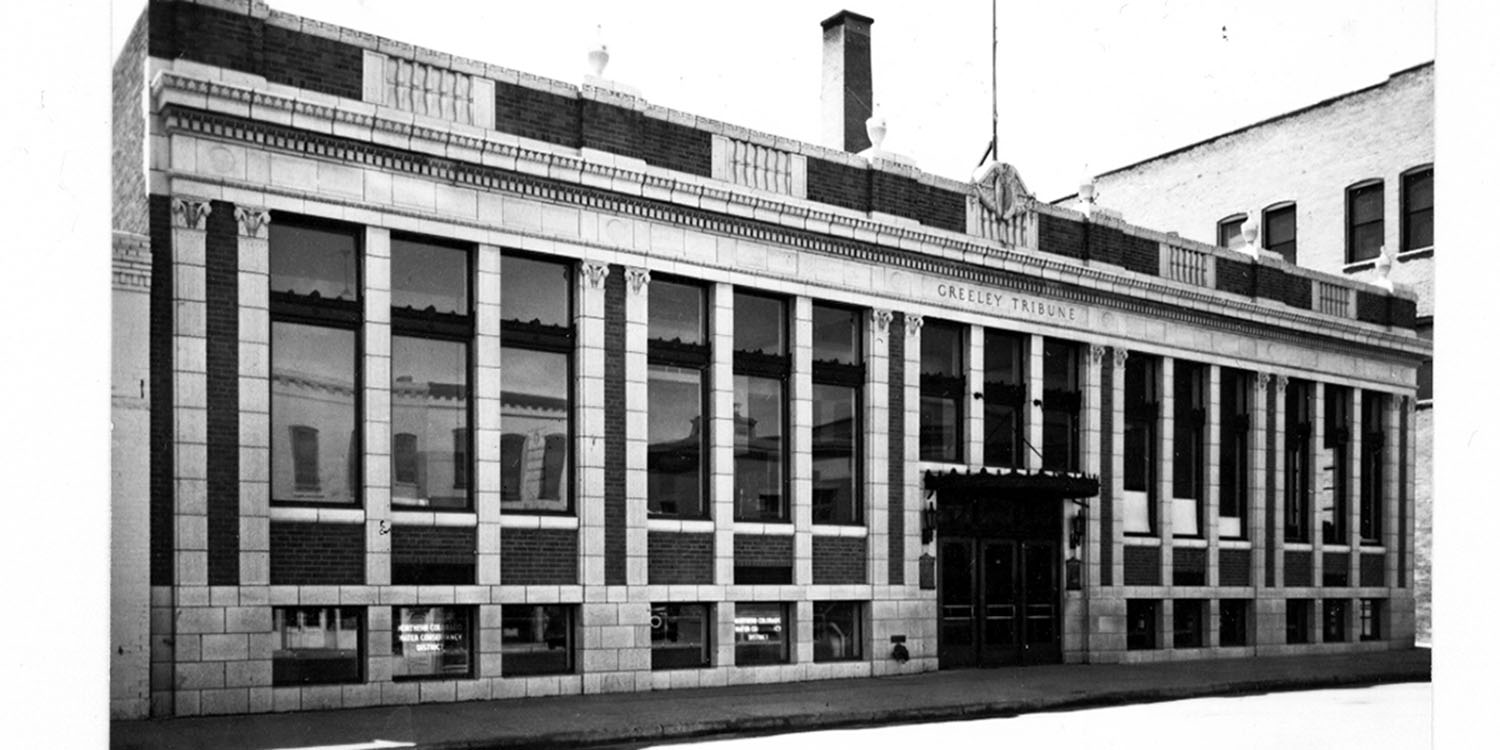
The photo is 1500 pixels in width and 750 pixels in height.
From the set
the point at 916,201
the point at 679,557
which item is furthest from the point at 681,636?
the point at 916,201

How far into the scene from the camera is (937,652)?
2331 cm

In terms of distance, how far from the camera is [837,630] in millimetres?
22281

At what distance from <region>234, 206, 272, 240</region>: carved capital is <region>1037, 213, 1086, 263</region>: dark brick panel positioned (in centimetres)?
1473

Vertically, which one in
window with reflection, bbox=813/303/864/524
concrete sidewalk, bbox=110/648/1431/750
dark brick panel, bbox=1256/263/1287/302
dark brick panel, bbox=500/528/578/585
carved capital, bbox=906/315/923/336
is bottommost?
concrete sidewalk, bbox=110/648/1431/750

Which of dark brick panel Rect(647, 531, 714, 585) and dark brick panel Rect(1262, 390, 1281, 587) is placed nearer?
dark brick panel Rect(647, 531, 714, 585)

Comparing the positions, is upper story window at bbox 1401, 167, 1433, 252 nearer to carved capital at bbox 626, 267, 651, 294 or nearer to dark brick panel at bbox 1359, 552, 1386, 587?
dark brick panel at bbox 1359, 552, 1386, 587

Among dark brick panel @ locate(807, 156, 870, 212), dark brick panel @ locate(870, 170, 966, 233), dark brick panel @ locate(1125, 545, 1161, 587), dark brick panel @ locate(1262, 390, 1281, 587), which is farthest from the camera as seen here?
dark brick panel @ locate(1262, 390, 1281, 587)

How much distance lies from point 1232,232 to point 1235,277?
115cm

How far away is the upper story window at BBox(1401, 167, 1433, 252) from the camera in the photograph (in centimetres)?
1950

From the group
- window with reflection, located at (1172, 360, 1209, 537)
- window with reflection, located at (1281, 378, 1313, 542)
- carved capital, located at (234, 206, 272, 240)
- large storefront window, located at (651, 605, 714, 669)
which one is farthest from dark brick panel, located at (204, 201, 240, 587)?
window with reflection, located at (1281, 378, 1313, 542)

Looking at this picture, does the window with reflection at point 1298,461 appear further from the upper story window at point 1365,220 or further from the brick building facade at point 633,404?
the upper story window at point 1365,220

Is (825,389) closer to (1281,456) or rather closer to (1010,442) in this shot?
(1010,442)

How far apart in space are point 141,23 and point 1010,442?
16.4 m

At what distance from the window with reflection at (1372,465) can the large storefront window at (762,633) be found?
54.0ft
